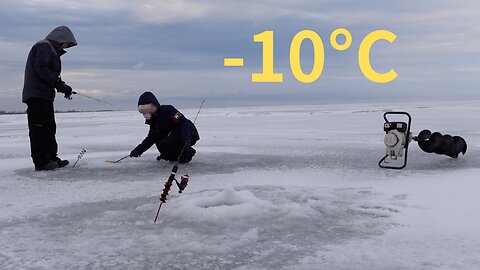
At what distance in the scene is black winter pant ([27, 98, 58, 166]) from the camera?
5.62 meters

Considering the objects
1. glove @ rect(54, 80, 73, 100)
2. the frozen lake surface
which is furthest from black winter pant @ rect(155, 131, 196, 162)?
glove @ rect(54, 80, 73, 100)

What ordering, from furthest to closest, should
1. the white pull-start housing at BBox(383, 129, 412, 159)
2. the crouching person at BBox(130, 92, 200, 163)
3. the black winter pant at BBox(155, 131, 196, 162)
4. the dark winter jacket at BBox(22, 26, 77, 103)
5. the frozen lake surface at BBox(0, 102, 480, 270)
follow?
1. the black winter pant at BBox(155, 131, 196, 162)
2. the crouching person at BBox(130, 92, 200, 163)
3. the dark winter jacket at BBox(22, 26, 77, 103)
4. the white pull-start housing at BBox(383, 129, 412, 159)
5. the frozen lake surface at BBox(0, 102, 480, 270)

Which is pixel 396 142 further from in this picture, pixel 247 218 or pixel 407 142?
pixel 247 218

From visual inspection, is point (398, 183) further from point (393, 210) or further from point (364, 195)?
point (393, 210)

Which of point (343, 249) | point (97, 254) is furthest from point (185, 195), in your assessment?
point (343, 249)

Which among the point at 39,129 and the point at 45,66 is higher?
the point at 45,66

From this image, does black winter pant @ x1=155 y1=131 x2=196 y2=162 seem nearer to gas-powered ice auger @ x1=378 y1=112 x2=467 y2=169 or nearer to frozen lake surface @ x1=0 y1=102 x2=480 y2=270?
frozen lake surface @ x1=0 y1=102 x2=480 y2=270

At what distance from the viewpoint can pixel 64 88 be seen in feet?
18.9

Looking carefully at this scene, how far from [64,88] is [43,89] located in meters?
0.24

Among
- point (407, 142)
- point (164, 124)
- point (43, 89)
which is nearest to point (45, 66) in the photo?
point (43, 89)

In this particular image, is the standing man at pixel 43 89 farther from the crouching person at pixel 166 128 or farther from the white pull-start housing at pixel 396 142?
the white pull-start housing at pixel 396 142

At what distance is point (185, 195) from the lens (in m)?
3.97

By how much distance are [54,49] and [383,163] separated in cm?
443

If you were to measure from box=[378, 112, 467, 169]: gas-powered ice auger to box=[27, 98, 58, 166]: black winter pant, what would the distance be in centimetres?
408
